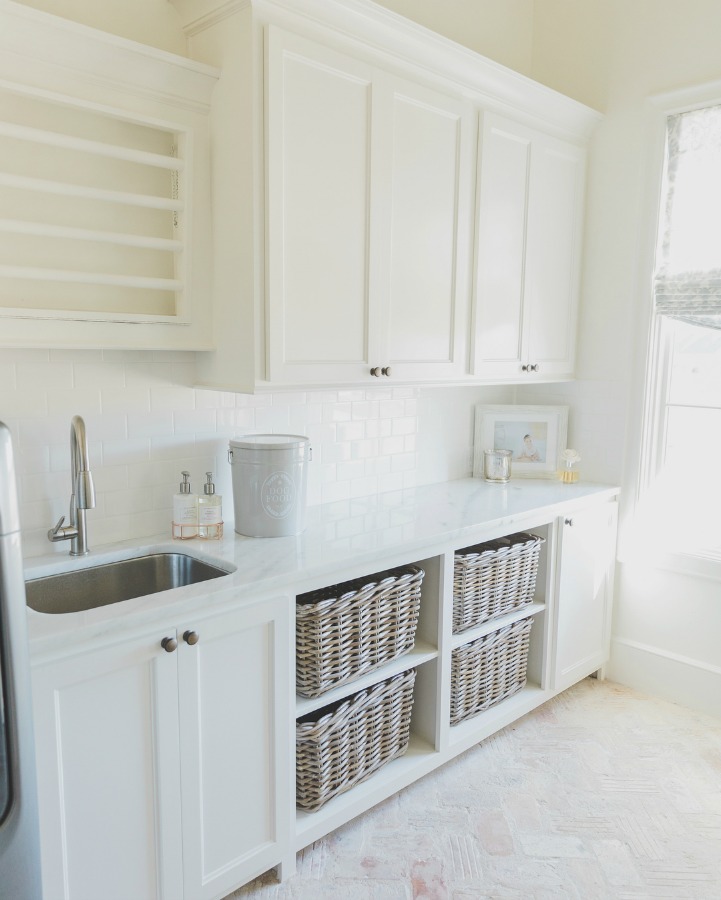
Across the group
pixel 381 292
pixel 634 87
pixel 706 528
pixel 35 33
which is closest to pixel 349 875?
pixel 381 292

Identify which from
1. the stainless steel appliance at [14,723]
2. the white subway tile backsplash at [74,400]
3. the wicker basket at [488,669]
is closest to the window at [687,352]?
the wicker basket at [488,669]

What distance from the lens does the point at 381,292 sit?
92.8 inches

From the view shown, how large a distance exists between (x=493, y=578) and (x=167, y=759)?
1.34 metres

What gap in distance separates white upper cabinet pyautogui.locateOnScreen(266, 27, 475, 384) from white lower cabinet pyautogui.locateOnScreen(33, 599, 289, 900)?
32.0 inches

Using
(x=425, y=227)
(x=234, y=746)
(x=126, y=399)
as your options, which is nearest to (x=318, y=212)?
(x=425, y=227)

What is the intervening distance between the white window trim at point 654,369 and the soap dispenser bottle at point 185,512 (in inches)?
77.4

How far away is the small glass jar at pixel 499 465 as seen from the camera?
10.5 feet

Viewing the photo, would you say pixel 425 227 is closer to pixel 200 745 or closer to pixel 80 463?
pixel 80 463

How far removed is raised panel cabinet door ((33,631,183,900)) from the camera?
1.51 meters

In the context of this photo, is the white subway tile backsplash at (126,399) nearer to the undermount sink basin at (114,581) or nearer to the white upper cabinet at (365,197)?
the white upper cabinet at (365,197)

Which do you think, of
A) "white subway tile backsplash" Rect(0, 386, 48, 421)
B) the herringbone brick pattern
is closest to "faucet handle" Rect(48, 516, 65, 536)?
"white subway tile backsplash" Rect(0, 386, 48, 421)

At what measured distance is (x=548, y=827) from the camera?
2301 mm

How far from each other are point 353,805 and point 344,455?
1.21 m

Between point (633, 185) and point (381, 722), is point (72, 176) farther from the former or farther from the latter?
point (633, 185)
